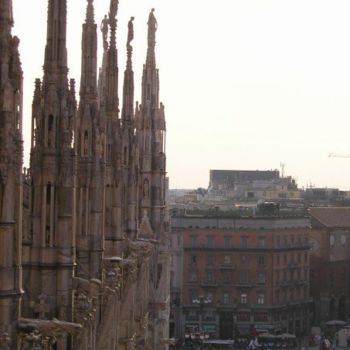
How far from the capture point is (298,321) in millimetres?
93750

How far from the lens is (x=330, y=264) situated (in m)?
101

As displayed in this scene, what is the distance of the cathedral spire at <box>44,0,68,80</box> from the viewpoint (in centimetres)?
1880

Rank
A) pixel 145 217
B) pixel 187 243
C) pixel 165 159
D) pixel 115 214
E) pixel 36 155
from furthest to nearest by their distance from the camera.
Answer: pixel 187 243
pixel 165 159
pixel 145 217
pixel 115 214
pixel 36 155

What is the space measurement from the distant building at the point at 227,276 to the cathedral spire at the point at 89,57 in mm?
64923

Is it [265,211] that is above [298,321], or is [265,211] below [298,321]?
above

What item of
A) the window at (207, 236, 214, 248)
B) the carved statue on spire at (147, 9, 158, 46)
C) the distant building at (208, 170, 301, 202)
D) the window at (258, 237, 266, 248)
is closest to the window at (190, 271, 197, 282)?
the window at (207, 236, 214, 248)

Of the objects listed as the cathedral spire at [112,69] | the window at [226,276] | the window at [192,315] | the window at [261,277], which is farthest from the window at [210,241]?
the cathedral spire at [112,69]

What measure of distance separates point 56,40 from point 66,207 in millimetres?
2985

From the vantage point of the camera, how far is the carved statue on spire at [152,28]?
45.3 metres

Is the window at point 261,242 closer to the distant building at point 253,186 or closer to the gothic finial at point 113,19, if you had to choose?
the distant building at point 253,186

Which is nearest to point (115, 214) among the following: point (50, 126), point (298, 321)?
point (50, 126)

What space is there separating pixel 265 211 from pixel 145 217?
51317 millimetres

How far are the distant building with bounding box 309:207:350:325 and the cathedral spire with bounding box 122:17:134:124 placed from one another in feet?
217

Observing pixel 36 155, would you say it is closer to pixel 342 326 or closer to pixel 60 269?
pixel 60 269
